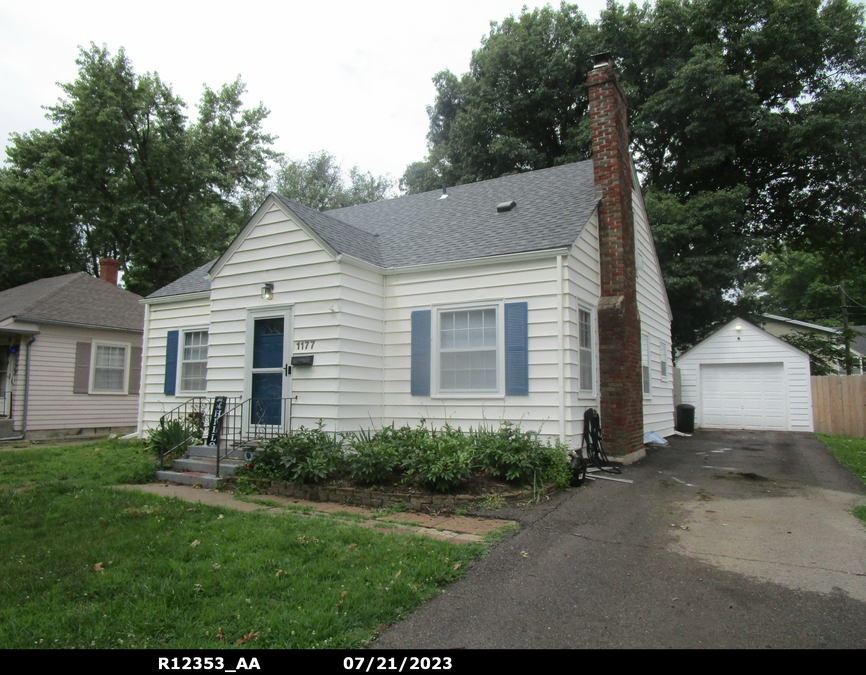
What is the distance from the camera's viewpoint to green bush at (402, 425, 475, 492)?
658 cm

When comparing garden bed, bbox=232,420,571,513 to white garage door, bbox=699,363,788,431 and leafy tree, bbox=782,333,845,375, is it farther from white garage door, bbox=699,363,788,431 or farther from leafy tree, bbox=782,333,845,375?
leafy tree, bbox=782,333,845,375

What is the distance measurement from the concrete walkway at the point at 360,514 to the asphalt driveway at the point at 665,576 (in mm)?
403

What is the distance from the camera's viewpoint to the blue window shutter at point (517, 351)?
8508 millimetres

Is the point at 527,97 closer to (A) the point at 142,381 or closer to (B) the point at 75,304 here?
(B) the point at 75,304

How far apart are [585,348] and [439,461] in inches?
142

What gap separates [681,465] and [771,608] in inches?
249

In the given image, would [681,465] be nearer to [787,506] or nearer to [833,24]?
[787,506]

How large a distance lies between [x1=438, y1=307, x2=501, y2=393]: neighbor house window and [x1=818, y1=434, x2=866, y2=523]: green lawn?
16.1 ft

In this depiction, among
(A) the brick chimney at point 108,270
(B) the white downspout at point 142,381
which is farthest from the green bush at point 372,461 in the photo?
(A) the brick chimney at point 108,270

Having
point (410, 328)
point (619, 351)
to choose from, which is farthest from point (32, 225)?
point (619, 351)

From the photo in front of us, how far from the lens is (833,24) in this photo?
20.9 meters

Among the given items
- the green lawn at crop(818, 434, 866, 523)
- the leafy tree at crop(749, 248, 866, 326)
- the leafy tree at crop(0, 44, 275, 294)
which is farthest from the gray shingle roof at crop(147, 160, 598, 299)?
the leafy tree at crop(749, 248, 866, 326)

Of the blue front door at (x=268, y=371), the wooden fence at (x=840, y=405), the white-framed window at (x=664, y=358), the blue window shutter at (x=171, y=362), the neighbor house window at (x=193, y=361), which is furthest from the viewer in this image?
the wooden fence at (x=840, y=405)

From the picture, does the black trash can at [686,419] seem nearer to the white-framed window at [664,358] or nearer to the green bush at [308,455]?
the white-framed window at [664,358]
